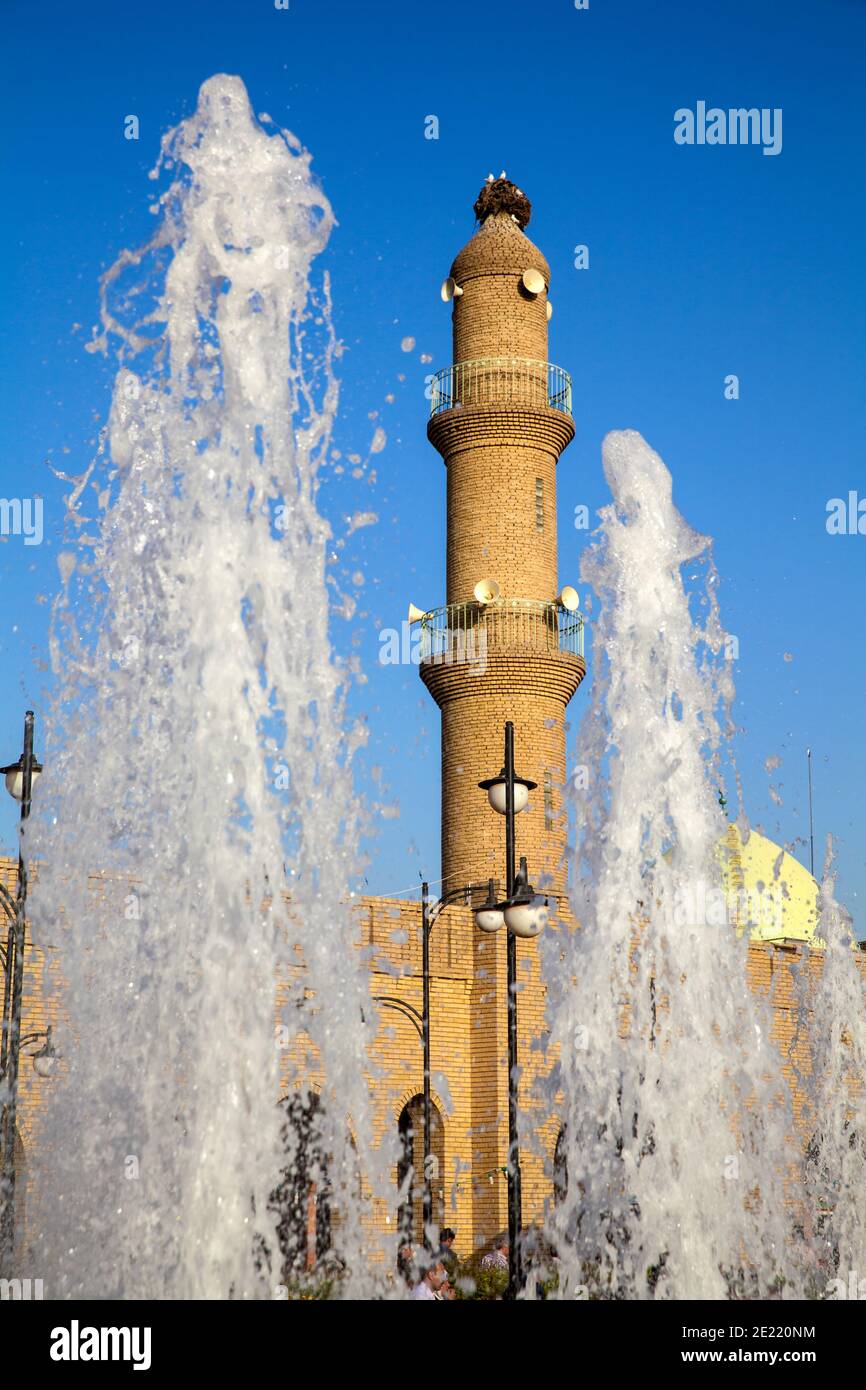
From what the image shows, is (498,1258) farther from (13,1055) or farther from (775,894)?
(775,894)

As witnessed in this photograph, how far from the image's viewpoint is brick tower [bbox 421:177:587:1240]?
24.7 m

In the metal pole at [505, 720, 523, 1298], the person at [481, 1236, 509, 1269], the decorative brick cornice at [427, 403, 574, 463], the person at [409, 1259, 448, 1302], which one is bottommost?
the person at [409, 1259, 448, 1302]

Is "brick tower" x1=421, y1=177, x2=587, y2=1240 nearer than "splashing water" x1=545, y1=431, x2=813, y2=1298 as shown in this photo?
No

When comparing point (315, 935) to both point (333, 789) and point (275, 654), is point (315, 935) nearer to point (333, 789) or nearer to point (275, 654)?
point (333, 789)

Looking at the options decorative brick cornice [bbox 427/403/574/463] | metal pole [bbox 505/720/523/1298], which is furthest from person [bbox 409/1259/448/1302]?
decorative brick cornice [bbox 427/403/574/463]

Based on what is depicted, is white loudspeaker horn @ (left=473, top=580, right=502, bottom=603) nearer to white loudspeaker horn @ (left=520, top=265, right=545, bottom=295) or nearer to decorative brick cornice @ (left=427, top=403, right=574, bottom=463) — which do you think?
decorative brick cornice @ (left=427, top=403, right=574, bottom=463)

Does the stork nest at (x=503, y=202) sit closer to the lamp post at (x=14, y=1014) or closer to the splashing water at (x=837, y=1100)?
the splashing water at (x=837, y=1100)

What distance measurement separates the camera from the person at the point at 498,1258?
20.6 meters

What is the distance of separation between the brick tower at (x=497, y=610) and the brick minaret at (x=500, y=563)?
0.02 meters

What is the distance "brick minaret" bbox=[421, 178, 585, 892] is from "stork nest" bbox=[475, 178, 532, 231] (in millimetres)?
696

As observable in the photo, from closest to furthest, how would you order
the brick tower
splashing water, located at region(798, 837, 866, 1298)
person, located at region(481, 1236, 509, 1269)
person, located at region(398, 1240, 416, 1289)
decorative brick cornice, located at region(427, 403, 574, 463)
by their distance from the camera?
person, located at region(398, 1240, 416, 1289), splashing water, located at region(798, 837, 866, 1298), person, located at region(481, 1236, 509, 1269), the brick tower, decorative brick cornice, located at region(427, 403, 574, 463)
